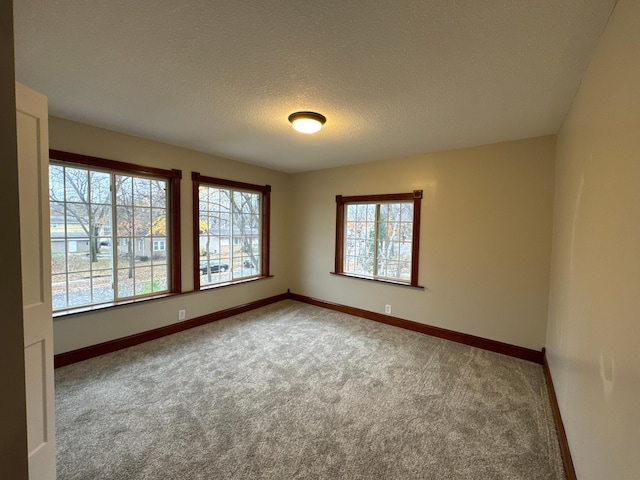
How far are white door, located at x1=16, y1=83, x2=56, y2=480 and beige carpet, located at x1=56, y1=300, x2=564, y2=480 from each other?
0.31m

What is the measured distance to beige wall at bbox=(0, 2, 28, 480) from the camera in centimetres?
54

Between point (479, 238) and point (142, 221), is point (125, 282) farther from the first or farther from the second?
point (479, 238)

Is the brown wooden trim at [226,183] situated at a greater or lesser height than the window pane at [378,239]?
greater

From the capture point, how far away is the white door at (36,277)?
1292 mm

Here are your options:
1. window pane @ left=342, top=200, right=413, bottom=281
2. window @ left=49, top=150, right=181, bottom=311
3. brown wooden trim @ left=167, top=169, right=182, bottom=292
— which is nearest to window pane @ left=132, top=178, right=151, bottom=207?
window @ left=49, top=150, right=181, bottom=311

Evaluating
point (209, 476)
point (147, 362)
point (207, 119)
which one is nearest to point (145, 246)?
point (147, 362)

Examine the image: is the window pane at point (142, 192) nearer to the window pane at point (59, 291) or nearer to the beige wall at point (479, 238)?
the window pane at point (59, 291)

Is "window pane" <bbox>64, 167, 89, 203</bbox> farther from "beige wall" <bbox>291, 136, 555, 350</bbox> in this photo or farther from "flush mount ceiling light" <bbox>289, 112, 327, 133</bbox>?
"beige wall" <bbox>291, 136, 555, 350</bbox>

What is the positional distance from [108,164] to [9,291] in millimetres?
2962

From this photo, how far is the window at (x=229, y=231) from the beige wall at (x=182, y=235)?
0.38 feet

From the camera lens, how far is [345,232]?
4.48m

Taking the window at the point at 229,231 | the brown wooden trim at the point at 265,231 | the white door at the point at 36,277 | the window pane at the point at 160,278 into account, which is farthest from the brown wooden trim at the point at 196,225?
the white door at the point at 36,277

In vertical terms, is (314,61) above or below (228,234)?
above

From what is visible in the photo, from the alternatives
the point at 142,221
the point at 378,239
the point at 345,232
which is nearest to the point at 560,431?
the point at 378,239
